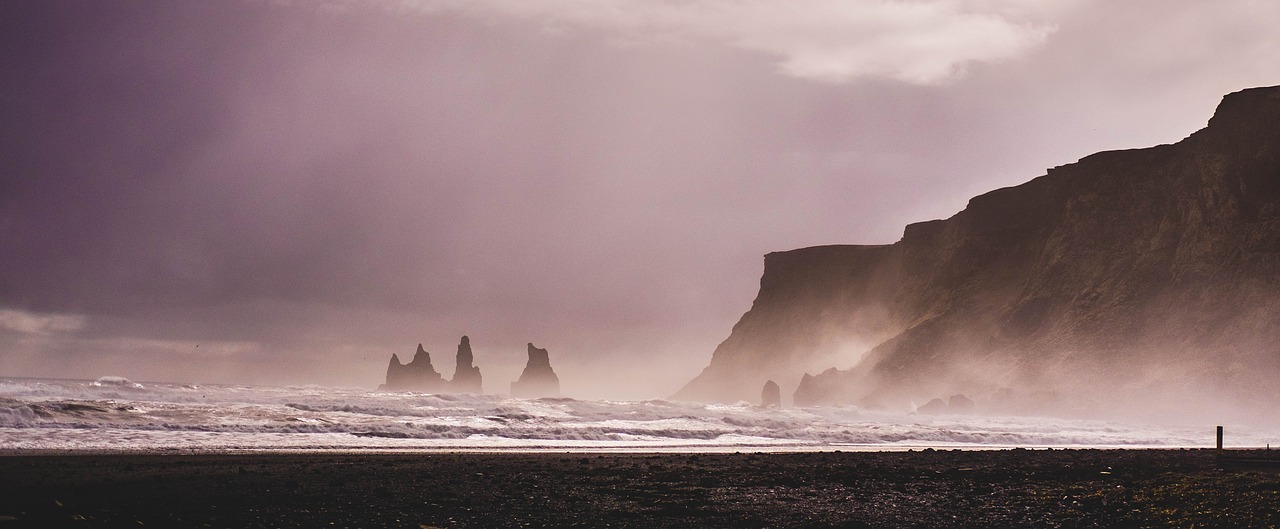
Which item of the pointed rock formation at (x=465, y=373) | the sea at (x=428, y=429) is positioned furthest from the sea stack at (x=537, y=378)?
the sea at (x=428, y=429)

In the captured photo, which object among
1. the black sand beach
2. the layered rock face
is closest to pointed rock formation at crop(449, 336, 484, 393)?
the layered rock face

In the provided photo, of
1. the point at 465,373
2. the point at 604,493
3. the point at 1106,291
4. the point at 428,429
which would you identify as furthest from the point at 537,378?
the point at 604,493

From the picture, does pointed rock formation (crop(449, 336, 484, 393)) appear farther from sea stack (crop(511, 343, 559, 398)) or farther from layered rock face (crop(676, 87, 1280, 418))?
layered rock face (crop(676, 87, 1280, 418))

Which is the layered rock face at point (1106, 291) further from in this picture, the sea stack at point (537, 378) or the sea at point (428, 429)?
the sea stack at point (537, 378)

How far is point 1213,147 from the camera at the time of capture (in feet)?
301

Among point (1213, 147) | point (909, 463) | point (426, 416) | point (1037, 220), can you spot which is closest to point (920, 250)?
point (1037, 220)

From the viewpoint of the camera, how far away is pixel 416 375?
129 meters

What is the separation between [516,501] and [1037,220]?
108 meters

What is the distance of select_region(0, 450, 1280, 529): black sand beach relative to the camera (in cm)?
1314

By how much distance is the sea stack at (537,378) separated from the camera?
140m

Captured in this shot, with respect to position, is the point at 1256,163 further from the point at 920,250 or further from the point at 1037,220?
the point at 920,250

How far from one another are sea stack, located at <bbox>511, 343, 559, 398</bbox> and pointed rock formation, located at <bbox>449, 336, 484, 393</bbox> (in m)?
9.34

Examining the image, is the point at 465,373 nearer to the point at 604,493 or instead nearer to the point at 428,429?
the point at 428,429

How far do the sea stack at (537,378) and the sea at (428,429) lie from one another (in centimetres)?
8791
